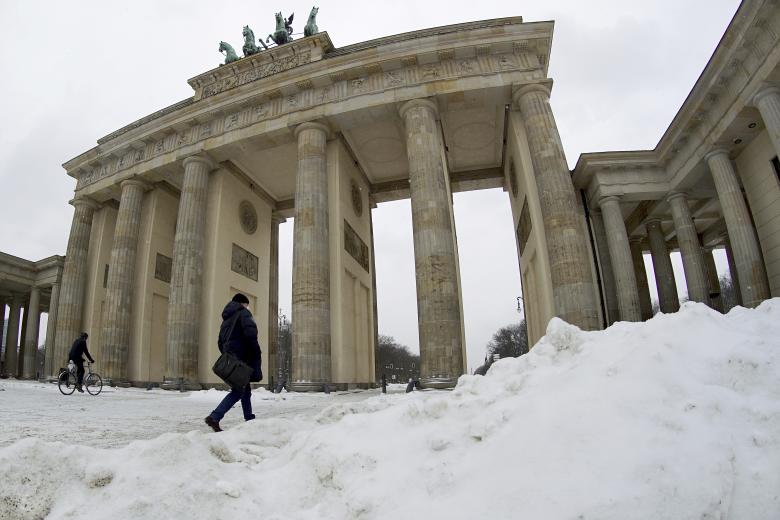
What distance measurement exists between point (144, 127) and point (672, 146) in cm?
2568

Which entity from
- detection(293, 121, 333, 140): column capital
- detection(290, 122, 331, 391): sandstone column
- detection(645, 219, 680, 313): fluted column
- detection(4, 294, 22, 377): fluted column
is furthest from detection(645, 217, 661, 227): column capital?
detection(4, 294, 22, 377): fluted column

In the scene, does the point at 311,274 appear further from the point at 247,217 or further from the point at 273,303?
the point at 273,303

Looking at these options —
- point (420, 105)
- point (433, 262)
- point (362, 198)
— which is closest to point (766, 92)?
point (420, 105)

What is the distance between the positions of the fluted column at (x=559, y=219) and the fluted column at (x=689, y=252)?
21.9ft

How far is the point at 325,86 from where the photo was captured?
1955 centimetres

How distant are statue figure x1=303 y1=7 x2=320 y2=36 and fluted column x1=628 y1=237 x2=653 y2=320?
2043 centimetres

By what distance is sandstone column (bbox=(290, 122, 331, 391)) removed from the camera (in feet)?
51.6

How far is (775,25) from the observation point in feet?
40.6

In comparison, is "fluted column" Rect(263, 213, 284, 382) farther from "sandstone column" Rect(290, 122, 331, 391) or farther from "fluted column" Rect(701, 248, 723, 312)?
"fluted column" Rect(701, 248, 723, 312)

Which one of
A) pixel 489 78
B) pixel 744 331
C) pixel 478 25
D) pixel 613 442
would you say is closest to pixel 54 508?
pixel 613 442

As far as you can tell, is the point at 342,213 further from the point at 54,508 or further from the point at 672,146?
the point at 54,508

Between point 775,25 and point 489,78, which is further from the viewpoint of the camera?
point 489,78

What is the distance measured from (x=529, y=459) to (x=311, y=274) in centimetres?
1471

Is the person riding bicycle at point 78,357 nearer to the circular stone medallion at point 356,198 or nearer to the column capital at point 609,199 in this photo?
the circular stone medallion at point 356,198
